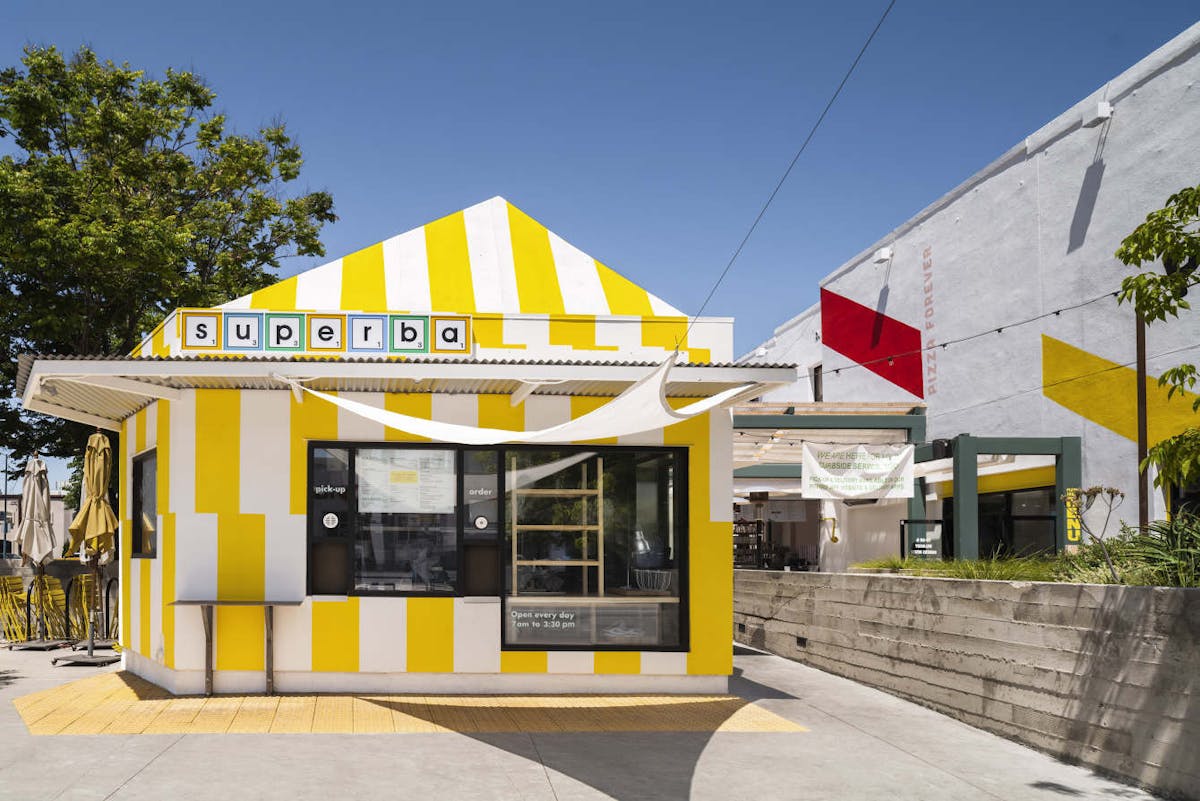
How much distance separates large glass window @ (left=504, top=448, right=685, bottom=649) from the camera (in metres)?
9.71

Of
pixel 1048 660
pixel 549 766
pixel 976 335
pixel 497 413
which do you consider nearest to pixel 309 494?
pixel 497 413

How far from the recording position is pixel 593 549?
9.89 metres

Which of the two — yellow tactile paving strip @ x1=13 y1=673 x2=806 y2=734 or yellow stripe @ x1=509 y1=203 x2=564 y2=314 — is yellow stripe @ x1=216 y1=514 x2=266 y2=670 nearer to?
yellow tactile paving strip @ x1=13 y1=673 x2=806 y2=734

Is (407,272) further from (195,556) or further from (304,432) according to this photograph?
(195,556)

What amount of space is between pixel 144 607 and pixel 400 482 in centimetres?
269

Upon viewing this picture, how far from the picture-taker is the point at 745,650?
14.2 metres

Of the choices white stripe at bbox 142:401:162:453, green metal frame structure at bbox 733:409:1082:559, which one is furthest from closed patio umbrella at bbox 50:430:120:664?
green metal frame structure at bbox 733:409:1082:559

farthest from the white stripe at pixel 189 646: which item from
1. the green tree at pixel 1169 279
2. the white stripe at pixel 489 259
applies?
the green tree at pixel 1169 279

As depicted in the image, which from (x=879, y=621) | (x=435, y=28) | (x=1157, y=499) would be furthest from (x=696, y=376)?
(x=1157, y=499)

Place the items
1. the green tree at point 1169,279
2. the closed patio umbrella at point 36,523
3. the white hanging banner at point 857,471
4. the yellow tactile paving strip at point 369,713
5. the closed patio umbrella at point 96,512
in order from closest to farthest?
the green tree at point 1169,279 < the yellow tactile paving strip at point 369,713 < the closed patio umbrella at point 96,512 < the closed patio umbrella at point 36,523 < the white hanging banner at point 857,471

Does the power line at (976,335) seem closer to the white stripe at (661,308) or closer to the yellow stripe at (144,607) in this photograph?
the white stripe at (661,308)

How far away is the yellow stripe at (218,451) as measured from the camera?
31.0 ft

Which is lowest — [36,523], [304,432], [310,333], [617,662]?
[617,662]

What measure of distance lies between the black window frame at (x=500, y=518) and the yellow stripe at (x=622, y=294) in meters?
1.57
